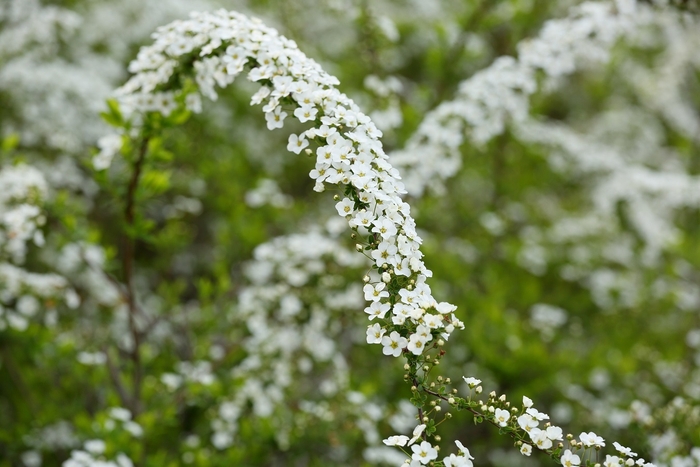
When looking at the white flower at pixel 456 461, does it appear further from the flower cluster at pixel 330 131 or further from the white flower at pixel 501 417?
the flower cluster at pixel 330 131

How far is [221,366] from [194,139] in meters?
2.93

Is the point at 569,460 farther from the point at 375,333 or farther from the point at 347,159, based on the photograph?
the point at 347,159

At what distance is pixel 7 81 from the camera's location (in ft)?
16.2

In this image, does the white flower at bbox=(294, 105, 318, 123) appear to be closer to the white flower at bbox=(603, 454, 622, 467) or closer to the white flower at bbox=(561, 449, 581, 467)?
the white flower at bbox=(561, 449, 581, 467)

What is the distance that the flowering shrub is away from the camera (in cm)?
254

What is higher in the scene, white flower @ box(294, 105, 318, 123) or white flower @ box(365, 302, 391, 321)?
white flower @ box(294, 105, 318, 123)

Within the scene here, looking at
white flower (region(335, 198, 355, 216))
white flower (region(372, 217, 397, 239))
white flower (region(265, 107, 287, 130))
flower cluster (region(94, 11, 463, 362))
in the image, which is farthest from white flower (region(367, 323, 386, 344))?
white flower (region(265, 107, 287, 130))

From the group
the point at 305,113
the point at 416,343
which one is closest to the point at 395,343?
the point at 416,343

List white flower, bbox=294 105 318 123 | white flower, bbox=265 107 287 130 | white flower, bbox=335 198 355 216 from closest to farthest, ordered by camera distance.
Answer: white flower, bbox=335 198 355 216, white flower, bbox=294 105 318 123, white flower, bbox=265 107 287 130

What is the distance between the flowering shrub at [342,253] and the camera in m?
2.54

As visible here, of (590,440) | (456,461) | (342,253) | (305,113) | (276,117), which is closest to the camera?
(456,461)

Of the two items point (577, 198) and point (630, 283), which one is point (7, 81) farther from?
point (577, 198)

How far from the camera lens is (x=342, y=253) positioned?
13.5 feet

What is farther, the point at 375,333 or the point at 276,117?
the point at 276,117
